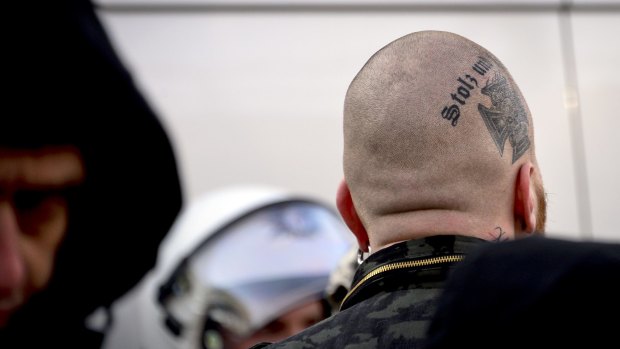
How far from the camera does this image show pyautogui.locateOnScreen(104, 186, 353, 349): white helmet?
2771 mm

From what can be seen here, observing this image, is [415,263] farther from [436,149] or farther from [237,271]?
[237,271]

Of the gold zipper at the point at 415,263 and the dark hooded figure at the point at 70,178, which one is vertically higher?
the dark hooded figure at the point at 70,178

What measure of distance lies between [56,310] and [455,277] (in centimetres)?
47

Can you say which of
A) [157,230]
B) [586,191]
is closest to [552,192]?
[586,191]

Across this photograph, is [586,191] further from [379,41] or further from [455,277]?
[455,277]

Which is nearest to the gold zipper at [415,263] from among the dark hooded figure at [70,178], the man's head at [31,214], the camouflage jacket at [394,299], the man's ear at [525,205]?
the camouflage jacket at [394,299]

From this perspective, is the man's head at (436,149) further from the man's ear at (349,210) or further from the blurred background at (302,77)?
the blurred background at (302,77)

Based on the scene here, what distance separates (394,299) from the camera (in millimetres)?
1188

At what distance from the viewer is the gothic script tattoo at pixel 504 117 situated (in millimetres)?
1320

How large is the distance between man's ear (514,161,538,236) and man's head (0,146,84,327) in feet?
1.85

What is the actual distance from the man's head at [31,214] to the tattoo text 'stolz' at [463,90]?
0.50m

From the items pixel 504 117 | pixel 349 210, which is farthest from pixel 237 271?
pixel 504 117

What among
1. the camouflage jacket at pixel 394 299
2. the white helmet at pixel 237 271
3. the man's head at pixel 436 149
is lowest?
the white helmet at pixel 237 271

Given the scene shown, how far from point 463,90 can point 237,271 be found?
1616mm
